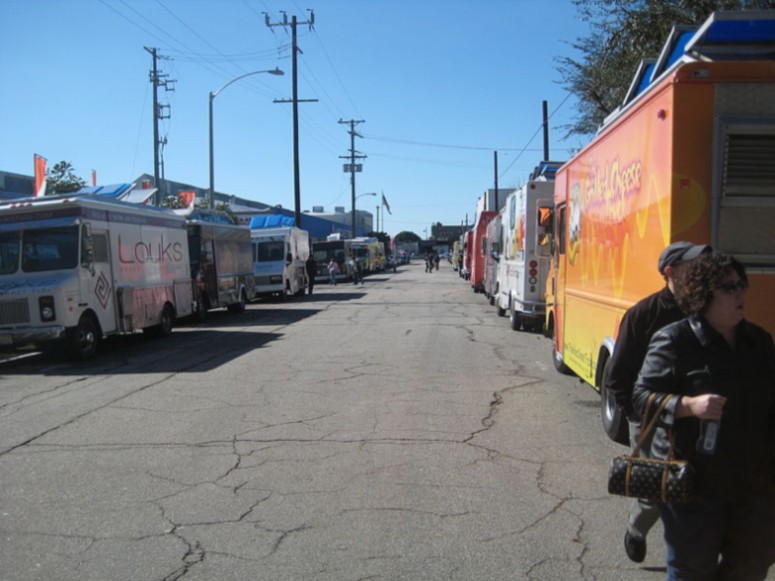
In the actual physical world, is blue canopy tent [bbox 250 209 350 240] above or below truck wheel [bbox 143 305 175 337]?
above

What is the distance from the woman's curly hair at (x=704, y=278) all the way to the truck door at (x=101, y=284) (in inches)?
484

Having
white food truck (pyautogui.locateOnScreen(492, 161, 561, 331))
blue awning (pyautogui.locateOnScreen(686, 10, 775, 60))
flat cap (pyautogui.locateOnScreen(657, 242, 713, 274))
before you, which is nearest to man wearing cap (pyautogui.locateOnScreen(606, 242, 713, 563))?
flat cap (pyautogui.locateOnScreen(657, 242, 713, 274))

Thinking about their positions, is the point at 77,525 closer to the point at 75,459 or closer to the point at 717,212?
the point at 75,459

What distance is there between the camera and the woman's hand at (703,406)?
267cm

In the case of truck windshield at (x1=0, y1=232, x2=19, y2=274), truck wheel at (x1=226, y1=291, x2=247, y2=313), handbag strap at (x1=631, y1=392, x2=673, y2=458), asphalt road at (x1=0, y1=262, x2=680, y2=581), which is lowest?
truck wheel at (x1=226, y1=291, x2=247, y2=313)

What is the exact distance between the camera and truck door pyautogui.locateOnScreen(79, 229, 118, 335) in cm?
1332

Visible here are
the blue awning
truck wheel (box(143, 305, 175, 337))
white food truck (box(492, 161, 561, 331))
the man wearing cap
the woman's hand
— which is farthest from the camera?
truck wheel (box(143, 305, 175, 337))

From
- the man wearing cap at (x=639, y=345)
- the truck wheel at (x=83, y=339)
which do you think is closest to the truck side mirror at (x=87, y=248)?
the truck wheel at (x=83, y=339)

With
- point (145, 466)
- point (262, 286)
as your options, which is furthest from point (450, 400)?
point (262, 286)

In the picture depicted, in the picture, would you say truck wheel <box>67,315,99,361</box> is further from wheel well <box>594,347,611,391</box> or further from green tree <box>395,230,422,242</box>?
green tree <box>395,230,422,242</box>

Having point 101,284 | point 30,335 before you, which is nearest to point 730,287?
point 30,335

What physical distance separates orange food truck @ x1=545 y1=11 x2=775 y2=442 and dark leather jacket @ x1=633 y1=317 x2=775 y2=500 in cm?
244

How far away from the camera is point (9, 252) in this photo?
1320 cm

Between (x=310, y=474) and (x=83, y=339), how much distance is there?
29.0 ft
